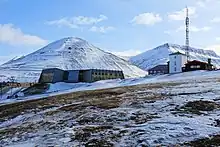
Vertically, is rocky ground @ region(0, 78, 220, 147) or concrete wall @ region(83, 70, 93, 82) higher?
Result: concrete wall @ region(83, 70, 93, 82)

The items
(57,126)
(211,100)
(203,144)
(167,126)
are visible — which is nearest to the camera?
(203,144)

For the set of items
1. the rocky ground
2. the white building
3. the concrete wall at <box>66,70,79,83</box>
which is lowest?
the rocky ground

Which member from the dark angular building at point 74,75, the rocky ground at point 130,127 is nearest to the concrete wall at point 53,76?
the dark angular building at point 74,75

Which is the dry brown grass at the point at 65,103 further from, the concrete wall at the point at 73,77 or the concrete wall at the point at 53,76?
the concrete wall at the point at 53,76

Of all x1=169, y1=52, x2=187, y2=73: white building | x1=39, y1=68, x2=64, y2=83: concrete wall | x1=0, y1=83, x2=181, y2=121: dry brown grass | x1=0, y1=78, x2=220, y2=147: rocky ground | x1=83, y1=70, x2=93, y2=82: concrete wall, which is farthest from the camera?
x1=169, y1=52, x2=187, y2=73: white building

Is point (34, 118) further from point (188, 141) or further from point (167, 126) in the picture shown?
point (188, 141)

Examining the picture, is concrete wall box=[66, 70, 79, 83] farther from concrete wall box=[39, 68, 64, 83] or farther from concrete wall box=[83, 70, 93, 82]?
concrete wall box=[39, 68, 64, 83]

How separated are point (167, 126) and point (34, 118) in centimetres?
953

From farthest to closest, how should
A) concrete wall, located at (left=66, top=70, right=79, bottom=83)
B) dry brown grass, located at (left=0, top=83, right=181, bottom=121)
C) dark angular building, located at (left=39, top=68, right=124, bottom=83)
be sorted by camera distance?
dark angular building, located at (left=39, top=68, right=124, bottom=83), concrete wall, located at (left=66, top=70, right=79, bottom=83), dry brown grass, located at (left=0, top=83, right=181, bottom=121)

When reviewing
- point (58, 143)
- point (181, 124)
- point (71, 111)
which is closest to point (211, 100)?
point (181, 124)

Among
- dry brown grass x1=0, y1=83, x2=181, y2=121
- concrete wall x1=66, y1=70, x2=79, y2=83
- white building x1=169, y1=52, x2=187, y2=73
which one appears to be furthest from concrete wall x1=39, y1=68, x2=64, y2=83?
dry brown grass x1=0, y1=83, x2=181, y2=121

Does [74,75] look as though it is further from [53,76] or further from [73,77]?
[53,76]

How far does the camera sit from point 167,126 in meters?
13.9

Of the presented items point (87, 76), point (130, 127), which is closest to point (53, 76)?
point (87, 76)
